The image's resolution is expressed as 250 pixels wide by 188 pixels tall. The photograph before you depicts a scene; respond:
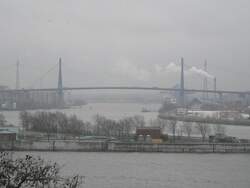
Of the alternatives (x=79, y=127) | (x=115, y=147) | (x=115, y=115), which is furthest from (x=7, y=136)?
(x=115, y=115)

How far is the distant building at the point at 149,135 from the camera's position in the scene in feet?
23.7

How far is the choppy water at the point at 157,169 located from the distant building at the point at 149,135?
1090mm

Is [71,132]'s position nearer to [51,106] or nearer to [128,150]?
[128,150]

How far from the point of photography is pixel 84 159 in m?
5.34

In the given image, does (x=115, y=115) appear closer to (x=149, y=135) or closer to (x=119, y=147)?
(x=149, y=135)

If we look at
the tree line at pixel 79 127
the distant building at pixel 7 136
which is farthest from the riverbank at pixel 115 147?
the tree line at pixel 79 127

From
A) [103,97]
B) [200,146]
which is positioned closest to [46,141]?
[200,146]

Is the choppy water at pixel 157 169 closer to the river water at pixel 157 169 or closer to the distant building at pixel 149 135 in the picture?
the river water at pixel 157 169

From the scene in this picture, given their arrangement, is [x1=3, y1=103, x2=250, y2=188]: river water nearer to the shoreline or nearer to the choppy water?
the choppy water

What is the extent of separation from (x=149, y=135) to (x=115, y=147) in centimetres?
109

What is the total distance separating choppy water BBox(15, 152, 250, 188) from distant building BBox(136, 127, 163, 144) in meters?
1.09

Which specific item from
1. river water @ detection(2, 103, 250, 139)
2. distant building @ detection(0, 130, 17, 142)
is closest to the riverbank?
distant building @ detection(0, 130, 17, 142)

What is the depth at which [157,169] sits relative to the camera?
4613 mm

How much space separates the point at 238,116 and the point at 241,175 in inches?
460
